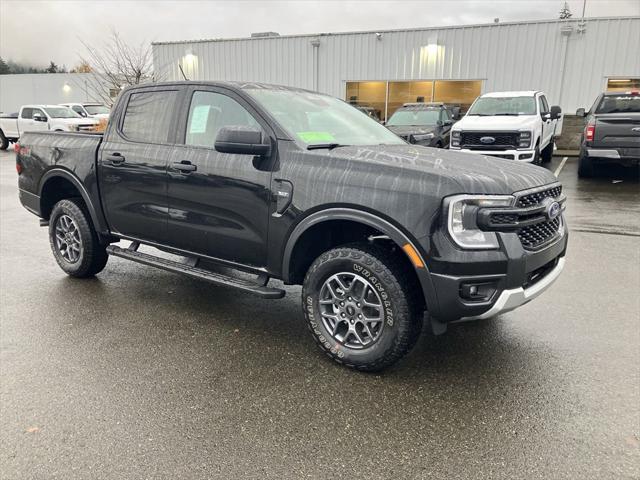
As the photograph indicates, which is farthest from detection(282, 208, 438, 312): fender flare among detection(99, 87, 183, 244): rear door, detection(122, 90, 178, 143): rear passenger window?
detection(122, 90, 178, 143): rear passenger window

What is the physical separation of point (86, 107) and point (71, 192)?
2230 centimetres

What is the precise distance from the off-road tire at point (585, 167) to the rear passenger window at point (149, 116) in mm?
10251

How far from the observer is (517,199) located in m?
2.92

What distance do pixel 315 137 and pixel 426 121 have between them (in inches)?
422

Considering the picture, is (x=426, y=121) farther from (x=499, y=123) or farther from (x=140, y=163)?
(x=140, y=163)

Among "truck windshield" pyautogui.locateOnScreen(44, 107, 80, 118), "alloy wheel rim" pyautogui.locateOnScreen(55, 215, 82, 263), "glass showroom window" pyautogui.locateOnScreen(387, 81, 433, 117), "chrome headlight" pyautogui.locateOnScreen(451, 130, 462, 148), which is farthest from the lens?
"truck windshield" pyautogui.locateOnScreen(44, 107, 80, 118)

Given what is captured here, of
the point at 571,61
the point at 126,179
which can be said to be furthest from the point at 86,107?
the point at 126,179

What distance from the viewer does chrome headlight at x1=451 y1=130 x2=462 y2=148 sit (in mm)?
11288

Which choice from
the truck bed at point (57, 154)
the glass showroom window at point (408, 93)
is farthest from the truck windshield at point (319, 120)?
the glass showroom window at point (408, 93)

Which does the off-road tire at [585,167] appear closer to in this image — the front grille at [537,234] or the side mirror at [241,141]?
the front grille at [537,234]

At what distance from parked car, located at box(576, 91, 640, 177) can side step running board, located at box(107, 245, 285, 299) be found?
9.86m

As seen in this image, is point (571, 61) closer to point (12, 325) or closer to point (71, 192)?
point (71, 192)

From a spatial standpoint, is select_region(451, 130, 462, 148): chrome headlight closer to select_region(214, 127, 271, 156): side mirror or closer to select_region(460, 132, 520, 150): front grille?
select_region(460, 132, 520, 150): front grille

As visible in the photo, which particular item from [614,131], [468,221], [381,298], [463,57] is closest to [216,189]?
[381,298]
